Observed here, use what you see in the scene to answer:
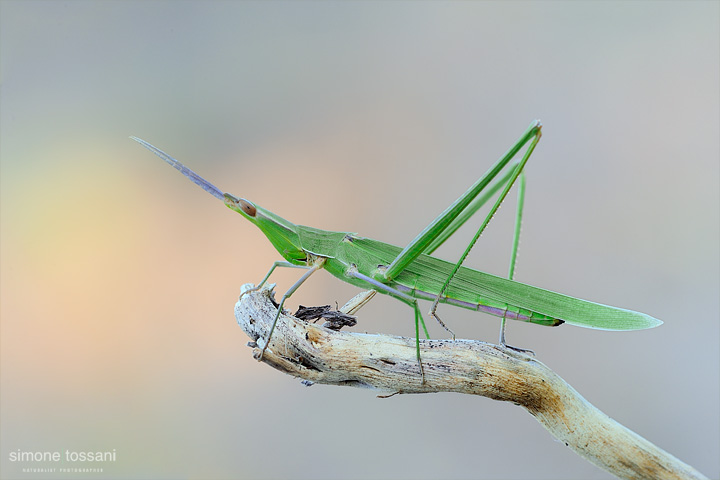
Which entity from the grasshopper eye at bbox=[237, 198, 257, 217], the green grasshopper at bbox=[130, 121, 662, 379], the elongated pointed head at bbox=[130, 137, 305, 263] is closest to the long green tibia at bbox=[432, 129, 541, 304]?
the green grasshopper at bbox=[130, 121, 662, 379]

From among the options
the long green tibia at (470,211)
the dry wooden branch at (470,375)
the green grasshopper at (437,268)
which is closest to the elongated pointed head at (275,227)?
the green grasshopper at (437,268)

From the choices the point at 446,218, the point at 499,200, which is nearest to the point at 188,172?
the point at 446,218

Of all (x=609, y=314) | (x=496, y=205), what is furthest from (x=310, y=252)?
(x=609, y=314)

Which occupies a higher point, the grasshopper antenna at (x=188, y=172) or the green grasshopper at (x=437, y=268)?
the grasshopper antenna at (x=188, y=172)

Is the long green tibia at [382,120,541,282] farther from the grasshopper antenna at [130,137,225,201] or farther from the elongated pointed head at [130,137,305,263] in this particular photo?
the grasshopper antenna at [130,137,225,201]

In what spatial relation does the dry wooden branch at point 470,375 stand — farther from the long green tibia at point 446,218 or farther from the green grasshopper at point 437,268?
the long green tibia at point 446,218

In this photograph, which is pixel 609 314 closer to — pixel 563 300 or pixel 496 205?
pixel 563 300

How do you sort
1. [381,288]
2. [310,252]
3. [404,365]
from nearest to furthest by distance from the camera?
[404,365] → [381,288] → [310,252]
